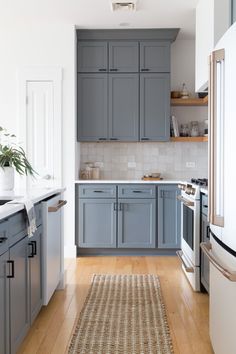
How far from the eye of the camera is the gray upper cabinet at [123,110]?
5.77m

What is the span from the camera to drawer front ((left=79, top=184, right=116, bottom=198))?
18.2ft

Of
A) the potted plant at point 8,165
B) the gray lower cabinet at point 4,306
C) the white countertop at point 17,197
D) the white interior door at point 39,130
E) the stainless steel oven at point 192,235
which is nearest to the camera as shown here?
the gray lower cabinet at point 4,306

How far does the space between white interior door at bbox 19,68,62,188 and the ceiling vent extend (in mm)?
1173

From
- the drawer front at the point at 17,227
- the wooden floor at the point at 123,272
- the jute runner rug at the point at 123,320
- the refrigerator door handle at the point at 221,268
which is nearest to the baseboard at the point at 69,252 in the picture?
the wooden floor at the point at 123,272

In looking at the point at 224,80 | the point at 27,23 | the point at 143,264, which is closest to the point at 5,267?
the point at 224,80

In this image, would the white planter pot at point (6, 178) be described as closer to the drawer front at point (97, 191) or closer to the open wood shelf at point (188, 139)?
the drawer front at point (97, 191)

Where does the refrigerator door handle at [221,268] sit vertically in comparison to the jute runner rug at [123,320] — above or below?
above

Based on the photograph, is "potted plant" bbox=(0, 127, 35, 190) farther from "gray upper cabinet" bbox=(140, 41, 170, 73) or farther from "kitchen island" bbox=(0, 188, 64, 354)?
"gray upper cabinet" bbox=(140, 41, 170, 73)

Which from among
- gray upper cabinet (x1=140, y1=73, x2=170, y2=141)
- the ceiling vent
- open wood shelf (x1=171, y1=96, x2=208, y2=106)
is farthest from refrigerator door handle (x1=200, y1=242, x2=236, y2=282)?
open wood shelf (x1=171, y1=96, x2=208, y2=106)

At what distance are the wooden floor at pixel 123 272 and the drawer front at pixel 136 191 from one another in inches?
30.0

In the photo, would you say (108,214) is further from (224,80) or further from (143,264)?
(224,80)

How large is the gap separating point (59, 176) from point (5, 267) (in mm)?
3393

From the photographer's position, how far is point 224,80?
219 cm

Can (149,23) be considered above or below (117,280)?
above
